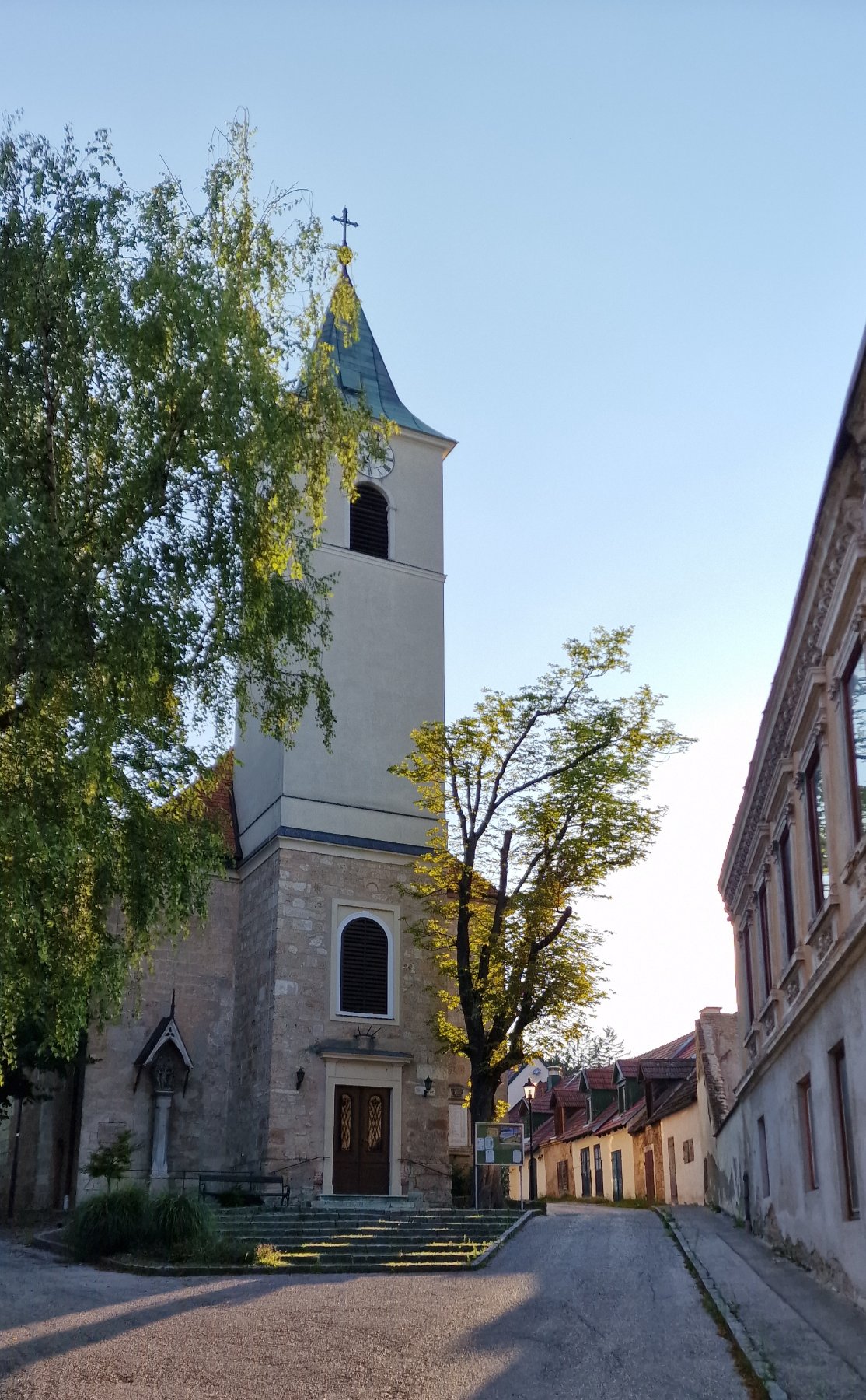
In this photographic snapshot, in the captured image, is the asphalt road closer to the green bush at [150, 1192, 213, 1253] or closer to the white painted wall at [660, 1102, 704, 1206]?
the green bush at [150, 1192, 213, 1253]

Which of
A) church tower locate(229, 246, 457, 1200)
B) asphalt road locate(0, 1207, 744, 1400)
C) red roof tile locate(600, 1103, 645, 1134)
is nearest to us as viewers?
asphalt road locate(0, 1207, 744, 1400)

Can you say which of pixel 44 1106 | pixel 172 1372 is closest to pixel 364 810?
pixel 44 1106

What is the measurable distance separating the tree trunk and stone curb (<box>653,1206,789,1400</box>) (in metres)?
7.83

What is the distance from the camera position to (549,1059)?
Result: 89.2 ft

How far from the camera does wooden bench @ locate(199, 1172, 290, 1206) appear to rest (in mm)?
24375

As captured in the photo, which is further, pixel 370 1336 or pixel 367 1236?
pixel 367 1236

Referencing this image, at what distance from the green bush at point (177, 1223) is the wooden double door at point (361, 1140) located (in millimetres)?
10172

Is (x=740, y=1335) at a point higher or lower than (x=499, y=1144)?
lower

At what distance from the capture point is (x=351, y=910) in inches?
1138

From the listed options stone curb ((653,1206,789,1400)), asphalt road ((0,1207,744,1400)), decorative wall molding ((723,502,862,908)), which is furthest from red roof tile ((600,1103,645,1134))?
asphalt road ((0,1207,744,1400))

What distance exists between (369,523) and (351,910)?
9.98 metres

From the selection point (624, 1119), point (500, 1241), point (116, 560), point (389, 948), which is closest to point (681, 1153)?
point (624, 1119)

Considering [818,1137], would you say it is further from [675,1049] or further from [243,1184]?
[675,1049]

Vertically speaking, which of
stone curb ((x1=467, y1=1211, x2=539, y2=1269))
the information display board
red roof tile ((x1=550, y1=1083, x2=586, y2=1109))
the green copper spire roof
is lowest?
stone curb ((x1=467, y1=1211, x2=539, y2=1269))
